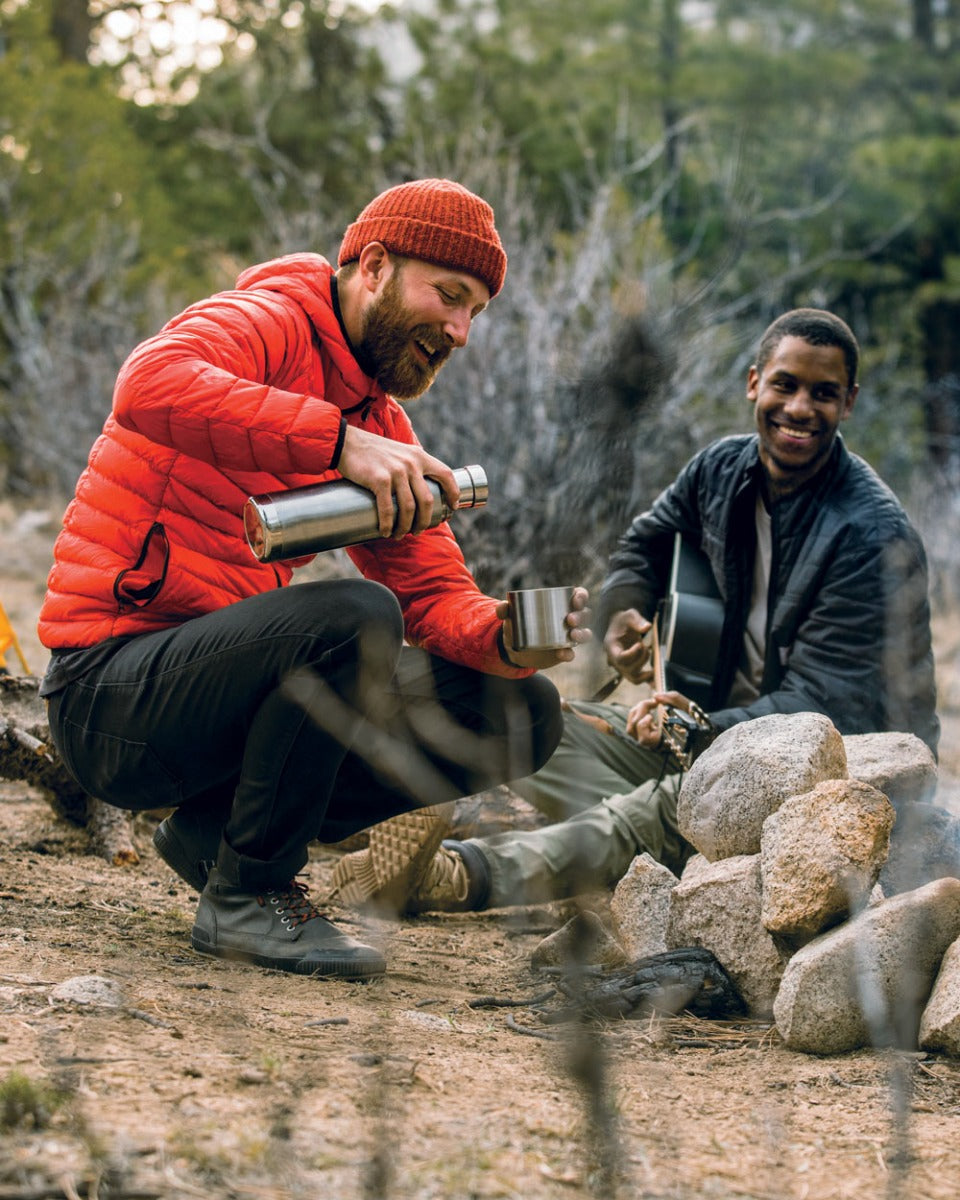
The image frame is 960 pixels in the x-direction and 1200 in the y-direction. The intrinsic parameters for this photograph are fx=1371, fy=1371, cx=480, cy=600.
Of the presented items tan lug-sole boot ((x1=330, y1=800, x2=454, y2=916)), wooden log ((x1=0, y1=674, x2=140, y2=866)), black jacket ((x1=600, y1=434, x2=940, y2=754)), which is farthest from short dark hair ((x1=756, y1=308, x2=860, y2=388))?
wooden log ((x1=0, y1=674, x2=140, y2=866))

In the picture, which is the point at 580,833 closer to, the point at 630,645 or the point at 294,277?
the point at 630,645

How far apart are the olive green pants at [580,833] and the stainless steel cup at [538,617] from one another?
815 millimetres

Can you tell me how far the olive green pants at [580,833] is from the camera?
368 cm

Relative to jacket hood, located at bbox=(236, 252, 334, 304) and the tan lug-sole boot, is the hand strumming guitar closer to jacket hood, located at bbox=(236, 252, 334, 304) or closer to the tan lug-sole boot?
the tan lug-sole boot

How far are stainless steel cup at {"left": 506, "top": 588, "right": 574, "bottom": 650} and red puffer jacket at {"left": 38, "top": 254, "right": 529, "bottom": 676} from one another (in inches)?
4.9

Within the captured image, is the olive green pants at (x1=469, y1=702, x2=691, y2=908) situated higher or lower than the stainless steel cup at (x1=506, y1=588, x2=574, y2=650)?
lower

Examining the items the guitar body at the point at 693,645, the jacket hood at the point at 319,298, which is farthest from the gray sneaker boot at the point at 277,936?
the guitar body at the point at 693,645

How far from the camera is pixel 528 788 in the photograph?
4.16 metres

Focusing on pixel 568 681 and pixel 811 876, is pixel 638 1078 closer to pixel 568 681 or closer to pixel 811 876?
pixel 811 876

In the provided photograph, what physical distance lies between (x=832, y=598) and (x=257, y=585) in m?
1.66

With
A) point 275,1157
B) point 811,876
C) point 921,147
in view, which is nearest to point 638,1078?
point 811,876

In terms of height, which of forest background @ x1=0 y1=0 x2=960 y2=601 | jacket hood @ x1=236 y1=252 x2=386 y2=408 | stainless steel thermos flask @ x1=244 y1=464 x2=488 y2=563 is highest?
forest background @ x1=0 y1=0 x2=960 y2=601

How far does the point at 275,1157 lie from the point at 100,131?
1368 cm

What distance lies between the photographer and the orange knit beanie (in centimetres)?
281
